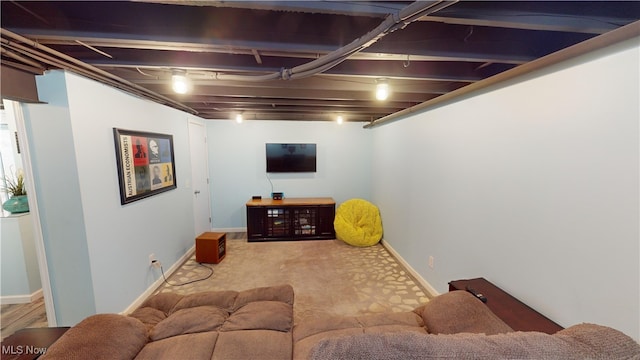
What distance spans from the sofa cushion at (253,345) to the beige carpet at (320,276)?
3.96ft

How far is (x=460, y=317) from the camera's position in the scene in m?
1.34

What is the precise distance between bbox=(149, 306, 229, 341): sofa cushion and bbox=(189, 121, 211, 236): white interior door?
2.90m

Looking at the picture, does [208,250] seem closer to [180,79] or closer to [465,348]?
[180,79]

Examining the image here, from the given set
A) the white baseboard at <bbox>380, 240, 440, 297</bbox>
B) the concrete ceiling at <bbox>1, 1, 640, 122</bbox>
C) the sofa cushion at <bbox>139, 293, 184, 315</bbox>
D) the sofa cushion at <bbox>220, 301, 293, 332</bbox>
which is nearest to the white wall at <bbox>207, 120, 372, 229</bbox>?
the white baseboard at <bbox>380, 240, 440, 297</bbox>

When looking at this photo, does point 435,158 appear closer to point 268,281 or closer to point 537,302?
point 537,302

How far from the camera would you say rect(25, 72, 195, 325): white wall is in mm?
1810

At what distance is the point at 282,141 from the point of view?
15.3ft

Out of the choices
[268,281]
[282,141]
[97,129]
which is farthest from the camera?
[282,141]

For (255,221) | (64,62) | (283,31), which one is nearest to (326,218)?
(255,221)

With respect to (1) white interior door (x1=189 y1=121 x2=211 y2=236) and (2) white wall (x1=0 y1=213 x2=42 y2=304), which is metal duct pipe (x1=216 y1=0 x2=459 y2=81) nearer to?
(1) white interior door (x1=189 y1=121 x2=211 y2=236)

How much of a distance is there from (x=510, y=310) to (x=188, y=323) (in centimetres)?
193

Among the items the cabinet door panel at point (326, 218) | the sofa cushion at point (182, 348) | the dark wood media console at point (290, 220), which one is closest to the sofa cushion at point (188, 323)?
the sofa cushion at point (182, 348)

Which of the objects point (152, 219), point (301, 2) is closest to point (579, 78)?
point (301, 2)

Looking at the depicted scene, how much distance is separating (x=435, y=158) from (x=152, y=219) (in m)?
3.29
